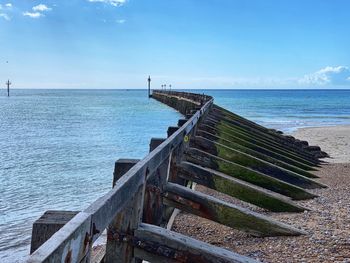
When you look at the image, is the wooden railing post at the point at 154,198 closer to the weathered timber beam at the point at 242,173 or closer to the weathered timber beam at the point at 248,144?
the weathered timber beam at the point at 242,173

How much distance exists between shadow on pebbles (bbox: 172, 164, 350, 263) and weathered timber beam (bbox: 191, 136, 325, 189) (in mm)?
993

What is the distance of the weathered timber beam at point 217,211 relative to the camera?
14.1 feet

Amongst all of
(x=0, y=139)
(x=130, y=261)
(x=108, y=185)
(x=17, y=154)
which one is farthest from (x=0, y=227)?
(x=0, y=139)

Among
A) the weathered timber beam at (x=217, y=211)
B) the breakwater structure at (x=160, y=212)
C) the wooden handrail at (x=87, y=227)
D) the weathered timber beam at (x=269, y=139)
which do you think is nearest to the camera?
the wooden handrail at (x=87, y=227)

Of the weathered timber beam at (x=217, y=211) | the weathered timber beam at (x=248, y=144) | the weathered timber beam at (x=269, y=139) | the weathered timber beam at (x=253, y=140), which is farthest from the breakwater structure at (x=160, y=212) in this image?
the weathered timber beam at (x=269, y=139)

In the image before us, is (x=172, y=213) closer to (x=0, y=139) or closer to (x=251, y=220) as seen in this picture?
(x=251, y=220)

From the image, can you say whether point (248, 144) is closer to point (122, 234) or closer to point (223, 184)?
point (223, 184)

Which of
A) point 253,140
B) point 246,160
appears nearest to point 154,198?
point 246,160

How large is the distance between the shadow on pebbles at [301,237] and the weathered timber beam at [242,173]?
0.28 meters

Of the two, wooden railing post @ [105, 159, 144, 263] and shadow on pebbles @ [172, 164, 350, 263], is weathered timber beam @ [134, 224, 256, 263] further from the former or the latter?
shadow on pebbles @ [172, 164, 350, 263]

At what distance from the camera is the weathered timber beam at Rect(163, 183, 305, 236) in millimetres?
4304

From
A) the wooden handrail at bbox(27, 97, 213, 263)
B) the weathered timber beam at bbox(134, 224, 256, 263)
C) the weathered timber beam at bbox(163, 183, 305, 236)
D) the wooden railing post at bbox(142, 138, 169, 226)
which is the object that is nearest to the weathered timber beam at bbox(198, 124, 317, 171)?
the weathered timber beam at bbox(163, 183, 305, 236)

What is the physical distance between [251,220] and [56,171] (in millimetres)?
11223

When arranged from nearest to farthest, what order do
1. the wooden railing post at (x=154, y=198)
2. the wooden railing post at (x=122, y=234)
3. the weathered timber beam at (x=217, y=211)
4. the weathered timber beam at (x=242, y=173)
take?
the wooden railing post at (x=122, y=234) → the wooden railing post at (x=154, y=198) → the weathered timber beam at (x=217, y=211) → the weathered timber beam at (x=242, y=173)
